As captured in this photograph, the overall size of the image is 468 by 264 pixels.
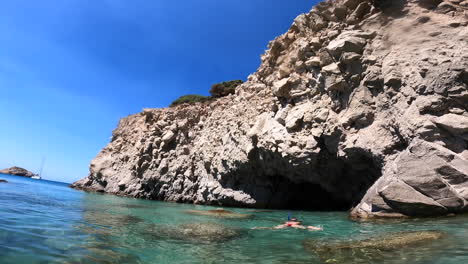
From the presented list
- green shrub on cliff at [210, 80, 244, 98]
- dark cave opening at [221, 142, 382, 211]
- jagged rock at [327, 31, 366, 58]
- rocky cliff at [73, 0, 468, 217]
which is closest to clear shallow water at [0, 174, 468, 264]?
rocky cliff at [73, 0, 468, 217]

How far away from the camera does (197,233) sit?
10.9 meters

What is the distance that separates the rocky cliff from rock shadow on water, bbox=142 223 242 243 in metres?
6.43

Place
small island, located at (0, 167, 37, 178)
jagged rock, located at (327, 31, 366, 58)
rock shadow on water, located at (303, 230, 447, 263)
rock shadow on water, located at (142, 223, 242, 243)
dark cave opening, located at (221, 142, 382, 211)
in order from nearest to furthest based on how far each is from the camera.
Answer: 1. rock shadow on water, located at (303, 230, 447, 263)
2. rock shadow on water, located at (142, 223, 242, 243)
3. jagged rock, located at (327, 31, 366, 58)
4. dark cave opening, located at (221, 142, 382, 211)
5. small island, located at (0, 167, 37, 178)

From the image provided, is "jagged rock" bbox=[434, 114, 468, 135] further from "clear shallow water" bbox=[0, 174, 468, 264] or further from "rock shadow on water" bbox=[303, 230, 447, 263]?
"rock shadow on water" bbox=[303, 230, 447, 263]

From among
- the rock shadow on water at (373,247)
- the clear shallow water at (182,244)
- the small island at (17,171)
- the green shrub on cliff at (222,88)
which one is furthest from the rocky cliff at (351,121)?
the small island at (17,171)

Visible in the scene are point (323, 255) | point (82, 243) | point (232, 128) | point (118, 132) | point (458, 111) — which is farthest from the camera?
point (118, 132)

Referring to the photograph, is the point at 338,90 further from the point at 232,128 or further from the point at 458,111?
the point at 232,128

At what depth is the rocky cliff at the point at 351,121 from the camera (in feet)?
42.8

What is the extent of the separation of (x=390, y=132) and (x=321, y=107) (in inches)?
201

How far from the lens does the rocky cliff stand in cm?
1305

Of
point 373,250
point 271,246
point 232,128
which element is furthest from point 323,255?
point 232,128

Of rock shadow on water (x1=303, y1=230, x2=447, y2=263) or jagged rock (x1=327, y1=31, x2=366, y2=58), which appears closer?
rock shadow on water (x1=303, y1=230, x2=447, y2=263)

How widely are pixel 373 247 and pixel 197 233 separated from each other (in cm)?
574

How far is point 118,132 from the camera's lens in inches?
2108
